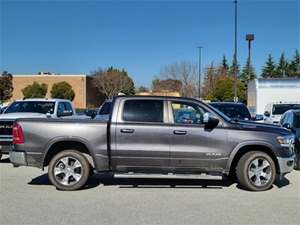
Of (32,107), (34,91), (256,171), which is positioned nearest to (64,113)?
(32,107)

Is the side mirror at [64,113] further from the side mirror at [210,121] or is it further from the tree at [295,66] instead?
the tree at [295,66]

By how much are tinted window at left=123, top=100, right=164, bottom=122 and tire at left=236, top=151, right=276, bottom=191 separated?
1.82 meters

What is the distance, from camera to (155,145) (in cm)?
878

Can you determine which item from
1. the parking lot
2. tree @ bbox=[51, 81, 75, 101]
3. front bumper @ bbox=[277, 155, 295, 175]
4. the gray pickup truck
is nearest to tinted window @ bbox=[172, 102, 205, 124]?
the gray pickup truck

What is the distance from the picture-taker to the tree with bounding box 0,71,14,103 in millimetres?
68688

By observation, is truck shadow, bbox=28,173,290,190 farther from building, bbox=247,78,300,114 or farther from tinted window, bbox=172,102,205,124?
building, bbox=247,78,300,114

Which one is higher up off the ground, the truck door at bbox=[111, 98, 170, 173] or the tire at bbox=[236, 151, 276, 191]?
the truck door at bbox=[111, 98, 170, 173]

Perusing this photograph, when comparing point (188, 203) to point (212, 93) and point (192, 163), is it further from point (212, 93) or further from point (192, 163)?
point (212, 93)

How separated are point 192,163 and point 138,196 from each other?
1269 millimetres

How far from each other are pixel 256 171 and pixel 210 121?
1346 millimetres

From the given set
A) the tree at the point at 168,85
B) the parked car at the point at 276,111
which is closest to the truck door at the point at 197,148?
the parked car at the point at 276,111

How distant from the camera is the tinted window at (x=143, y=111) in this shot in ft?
29.3

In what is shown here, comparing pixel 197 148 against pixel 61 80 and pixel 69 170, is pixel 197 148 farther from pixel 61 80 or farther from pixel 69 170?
pixel 61 80

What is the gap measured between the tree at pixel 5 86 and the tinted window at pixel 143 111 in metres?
63.2
